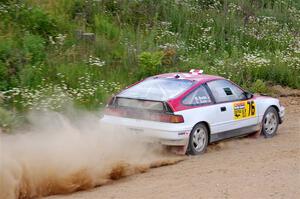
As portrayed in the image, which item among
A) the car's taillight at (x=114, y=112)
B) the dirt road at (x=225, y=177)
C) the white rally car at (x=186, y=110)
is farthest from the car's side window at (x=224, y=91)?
the car's taillight at (x=114, y=112)

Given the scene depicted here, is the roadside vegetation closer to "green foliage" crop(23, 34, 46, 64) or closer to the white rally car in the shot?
"green foliage" crop(23, 34, 46, 64)

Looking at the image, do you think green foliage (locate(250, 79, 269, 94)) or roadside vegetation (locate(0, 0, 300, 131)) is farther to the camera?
green foliage (locate(250, 79, 269, 94))

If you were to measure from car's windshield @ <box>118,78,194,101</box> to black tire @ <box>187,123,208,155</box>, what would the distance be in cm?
74

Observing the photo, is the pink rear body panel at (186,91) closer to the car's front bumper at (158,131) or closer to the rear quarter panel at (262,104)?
the car's front bumper at (158,131)

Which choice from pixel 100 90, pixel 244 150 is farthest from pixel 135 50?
pixel 244 150

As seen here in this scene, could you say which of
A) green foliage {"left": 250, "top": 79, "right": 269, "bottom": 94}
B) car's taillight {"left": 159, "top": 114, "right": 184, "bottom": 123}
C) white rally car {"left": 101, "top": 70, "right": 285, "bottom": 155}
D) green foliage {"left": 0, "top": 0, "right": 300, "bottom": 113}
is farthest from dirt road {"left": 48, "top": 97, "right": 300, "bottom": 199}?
green foliage {"left": 250, "top": 79, "right": 269, "bottom": 94}

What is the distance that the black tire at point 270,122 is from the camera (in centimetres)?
1326

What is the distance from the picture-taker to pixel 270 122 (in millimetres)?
13422

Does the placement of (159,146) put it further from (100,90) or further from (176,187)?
(100,90)

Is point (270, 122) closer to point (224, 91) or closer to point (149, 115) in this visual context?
point (224, 91)

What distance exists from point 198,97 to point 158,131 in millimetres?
1194

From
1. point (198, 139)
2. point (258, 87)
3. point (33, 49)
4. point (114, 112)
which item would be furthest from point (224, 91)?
point (258, 87)

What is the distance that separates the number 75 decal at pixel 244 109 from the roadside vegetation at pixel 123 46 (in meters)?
3.32

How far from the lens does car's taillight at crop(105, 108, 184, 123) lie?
36.2 ft
